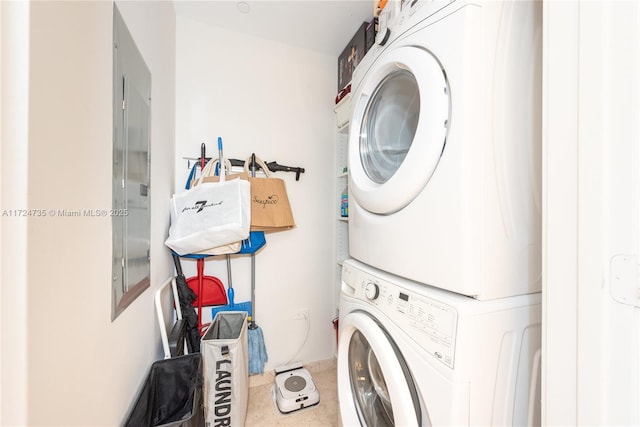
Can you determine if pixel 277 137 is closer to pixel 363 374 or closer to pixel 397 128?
pixel 397 128

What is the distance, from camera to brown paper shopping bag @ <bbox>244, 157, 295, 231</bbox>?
1.43m

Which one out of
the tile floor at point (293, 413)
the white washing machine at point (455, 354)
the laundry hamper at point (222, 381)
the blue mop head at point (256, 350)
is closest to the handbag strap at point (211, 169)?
the laundry hamper at point (222, 381)

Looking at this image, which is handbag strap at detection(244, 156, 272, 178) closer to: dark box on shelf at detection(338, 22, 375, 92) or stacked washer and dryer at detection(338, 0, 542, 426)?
dark box on shelf at detection(338, 22, 375, 92)

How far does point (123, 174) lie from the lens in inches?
30.8

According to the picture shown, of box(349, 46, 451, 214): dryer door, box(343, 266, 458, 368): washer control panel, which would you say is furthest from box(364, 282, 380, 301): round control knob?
box(349, 46, 451, 214): dryer door

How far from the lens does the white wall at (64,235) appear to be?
40 cm

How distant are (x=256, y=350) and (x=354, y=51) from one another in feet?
6.64

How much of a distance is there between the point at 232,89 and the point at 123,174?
110 cm

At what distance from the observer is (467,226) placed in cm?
62

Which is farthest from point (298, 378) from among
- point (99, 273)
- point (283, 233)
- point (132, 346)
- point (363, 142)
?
point (363, 142)

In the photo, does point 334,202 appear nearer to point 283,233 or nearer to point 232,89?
point 283,233

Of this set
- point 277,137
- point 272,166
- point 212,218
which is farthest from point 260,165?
point 212,218
